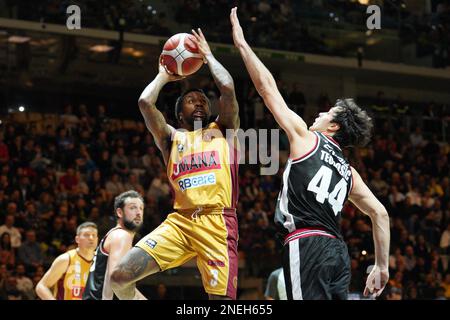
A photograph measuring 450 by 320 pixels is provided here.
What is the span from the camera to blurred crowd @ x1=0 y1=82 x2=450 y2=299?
43.6ft

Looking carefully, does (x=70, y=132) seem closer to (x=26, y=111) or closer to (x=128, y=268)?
(x=26, y=111)

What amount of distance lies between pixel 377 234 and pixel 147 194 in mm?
9508

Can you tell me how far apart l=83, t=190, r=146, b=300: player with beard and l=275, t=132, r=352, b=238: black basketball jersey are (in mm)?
2267

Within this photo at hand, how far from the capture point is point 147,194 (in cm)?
1488

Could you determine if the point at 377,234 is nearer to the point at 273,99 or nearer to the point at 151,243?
the point at 273,99

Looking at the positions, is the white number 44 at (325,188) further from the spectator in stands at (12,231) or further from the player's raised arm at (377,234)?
the spectator in stands at (12,231)

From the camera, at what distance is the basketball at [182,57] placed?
261 inches

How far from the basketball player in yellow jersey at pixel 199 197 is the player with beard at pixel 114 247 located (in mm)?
819

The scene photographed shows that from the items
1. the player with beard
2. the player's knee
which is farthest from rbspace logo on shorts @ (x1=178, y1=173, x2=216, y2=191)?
the player with beard

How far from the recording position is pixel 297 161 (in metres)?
5.42

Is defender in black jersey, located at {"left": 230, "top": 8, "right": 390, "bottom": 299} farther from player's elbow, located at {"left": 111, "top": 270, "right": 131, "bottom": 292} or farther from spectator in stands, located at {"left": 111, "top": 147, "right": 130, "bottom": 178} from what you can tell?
spectator in stands, located at {"left": 111, "top": 147, "right": 130, "bottom": 178}

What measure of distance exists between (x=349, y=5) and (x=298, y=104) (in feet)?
9.44

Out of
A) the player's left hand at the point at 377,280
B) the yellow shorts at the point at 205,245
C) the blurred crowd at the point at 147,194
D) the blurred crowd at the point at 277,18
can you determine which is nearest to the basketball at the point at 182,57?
the yellow shorts at the point at 205,245

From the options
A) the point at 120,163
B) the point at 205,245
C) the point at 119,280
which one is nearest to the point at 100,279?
the point at 119,280
